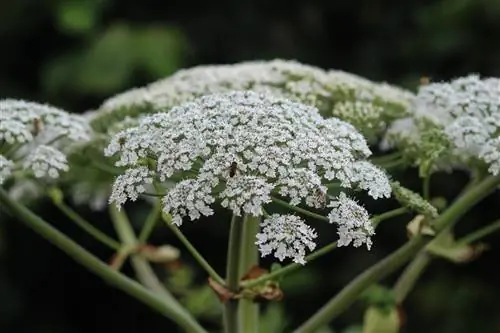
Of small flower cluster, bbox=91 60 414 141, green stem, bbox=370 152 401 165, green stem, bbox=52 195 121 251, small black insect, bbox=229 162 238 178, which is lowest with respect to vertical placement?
small black insect, bbox=229 162 238 178

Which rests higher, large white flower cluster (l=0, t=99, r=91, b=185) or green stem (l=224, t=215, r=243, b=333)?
large white flower cluster (l=0, t=99, r=91, b=185)

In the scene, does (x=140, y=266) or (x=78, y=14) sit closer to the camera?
(x=140, y=266)

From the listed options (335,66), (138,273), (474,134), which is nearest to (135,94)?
(138,273)

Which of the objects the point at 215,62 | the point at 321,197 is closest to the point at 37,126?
the point at 321,197

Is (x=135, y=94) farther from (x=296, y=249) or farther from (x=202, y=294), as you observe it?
(x=296, y=249)

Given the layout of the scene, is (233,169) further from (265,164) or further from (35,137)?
(35,137)

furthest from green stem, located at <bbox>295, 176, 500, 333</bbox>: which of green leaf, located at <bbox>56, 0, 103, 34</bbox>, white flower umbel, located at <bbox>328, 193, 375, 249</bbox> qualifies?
green leaf, located at <bbox>56, 0, 103, 34</bbox>

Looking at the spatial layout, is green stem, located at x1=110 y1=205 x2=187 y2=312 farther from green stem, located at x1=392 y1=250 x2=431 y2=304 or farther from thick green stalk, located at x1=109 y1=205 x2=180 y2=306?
green stem, located at x1=392 y1=250 x2=431 y2=304
